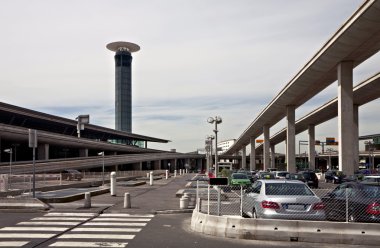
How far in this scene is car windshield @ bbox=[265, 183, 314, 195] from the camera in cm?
1230

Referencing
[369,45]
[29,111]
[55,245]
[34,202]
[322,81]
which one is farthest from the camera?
[29,111]

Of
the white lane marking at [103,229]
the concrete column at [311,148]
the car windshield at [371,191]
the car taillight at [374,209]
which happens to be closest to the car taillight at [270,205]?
the car taillight at [374,209]

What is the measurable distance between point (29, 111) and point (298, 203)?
87.0 metres

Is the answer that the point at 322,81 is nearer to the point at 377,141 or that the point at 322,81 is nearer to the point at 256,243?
the point at 256,243

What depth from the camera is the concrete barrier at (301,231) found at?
10781 millimetres

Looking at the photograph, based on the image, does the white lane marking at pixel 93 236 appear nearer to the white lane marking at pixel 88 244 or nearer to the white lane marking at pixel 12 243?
the white lane marking at pixel 88 244

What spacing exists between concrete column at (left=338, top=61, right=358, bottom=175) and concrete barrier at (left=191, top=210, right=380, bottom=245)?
125 ft

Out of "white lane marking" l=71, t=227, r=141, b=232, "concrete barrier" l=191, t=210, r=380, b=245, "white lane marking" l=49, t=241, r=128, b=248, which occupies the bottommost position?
"white lane marking" l=71, t=227, r=141, b=232

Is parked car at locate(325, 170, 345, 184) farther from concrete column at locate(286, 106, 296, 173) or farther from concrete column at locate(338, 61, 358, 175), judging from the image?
concrete column at locate(286, 106, 296, 173)

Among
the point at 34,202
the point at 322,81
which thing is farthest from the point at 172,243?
the point at 322,81

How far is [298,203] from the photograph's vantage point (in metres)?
11.7

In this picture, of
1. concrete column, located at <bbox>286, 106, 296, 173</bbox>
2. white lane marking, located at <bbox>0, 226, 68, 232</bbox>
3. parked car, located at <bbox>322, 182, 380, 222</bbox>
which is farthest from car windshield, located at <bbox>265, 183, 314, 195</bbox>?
concrete column, located at <bbox>286, 106, 296, 173</bbox>

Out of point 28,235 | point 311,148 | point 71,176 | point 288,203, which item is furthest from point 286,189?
point 311,148

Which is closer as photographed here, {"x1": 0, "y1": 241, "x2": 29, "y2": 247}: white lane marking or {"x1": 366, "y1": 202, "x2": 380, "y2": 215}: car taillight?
{"x1": 0, "y1": 241, "x2": 29, "y2": 247}: white lane marking
